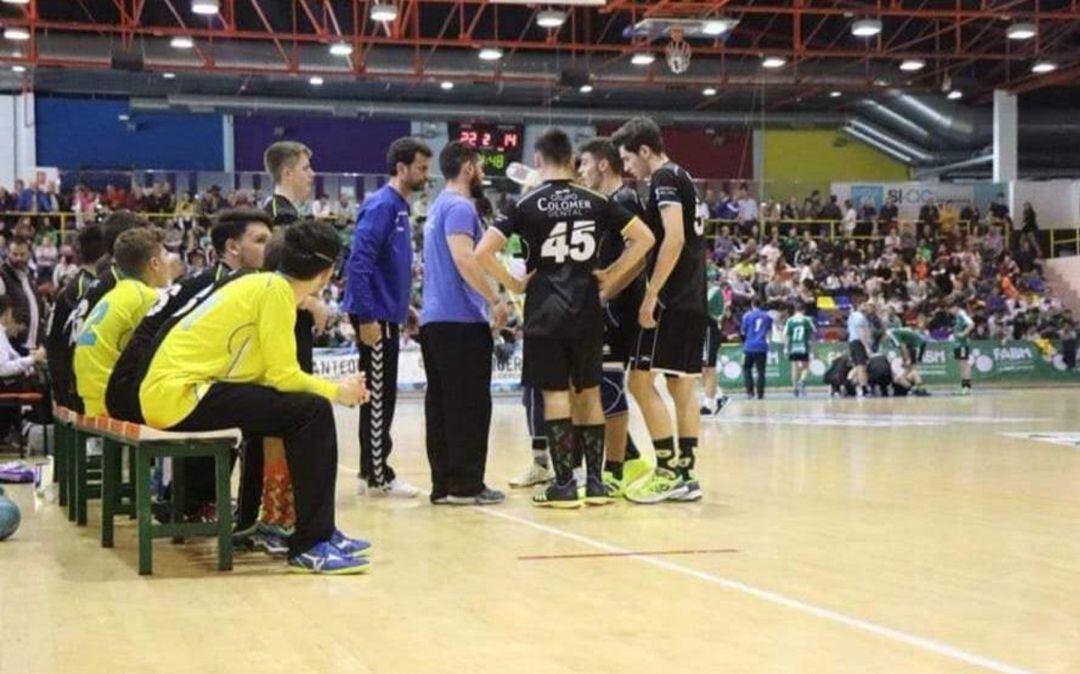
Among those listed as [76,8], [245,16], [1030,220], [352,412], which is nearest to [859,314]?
Result: [352,412]

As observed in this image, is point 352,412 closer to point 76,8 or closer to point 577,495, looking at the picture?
point 577,495

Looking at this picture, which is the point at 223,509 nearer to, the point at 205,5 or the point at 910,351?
the point at 910,351

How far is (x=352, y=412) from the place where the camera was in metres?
16.8

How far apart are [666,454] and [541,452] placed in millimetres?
1215

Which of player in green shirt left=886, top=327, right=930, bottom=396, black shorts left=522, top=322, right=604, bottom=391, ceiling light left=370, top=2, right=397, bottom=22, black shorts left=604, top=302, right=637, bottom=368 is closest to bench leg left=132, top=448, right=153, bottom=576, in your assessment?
black shorts left=522, top=322, right=604, bottom=391

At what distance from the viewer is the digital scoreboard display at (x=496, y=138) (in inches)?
1320

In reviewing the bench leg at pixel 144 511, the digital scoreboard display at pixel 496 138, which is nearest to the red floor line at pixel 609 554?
the bench leg at pixel 144 511

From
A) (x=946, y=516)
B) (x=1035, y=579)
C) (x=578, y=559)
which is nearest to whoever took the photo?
(x=1035, y=579)

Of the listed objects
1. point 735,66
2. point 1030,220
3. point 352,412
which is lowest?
point 352,412

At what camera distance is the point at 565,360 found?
666 centimetres

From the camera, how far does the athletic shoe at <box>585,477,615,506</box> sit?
6.80 meters

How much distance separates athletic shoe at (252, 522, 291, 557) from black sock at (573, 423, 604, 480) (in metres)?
1.84

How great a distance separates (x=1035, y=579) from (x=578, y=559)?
1.55 m

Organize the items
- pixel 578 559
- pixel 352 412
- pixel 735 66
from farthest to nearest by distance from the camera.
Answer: pixel 735 66
pixel 352 412
pixel 578 559
